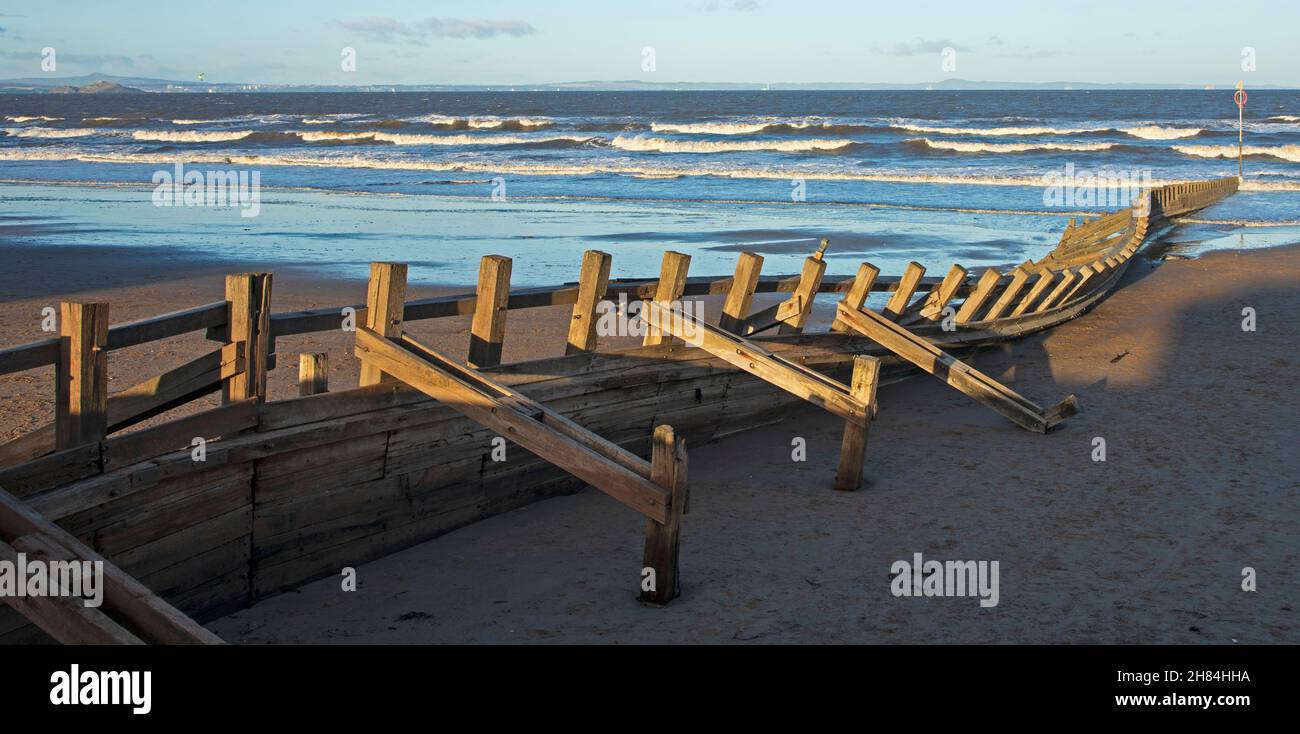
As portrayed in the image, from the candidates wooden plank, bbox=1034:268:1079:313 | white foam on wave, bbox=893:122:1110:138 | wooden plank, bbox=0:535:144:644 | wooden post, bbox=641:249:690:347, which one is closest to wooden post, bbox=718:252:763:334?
wooden post, bbox=641:249:690:347

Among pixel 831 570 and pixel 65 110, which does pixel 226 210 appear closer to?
pixel 831 570

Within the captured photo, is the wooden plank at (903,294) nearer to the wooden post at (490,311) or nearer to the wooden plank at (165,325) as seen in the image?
the wooden post at (490,311)

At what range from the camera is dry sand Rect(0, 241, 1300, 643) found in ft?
17.6

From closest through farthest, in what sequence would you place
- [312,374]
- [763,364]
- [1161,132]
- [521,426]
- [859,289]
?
[521,426]
[312,374]
[763,364]
[859,289]
[1161,132]

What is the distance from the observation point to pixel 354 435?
573cm

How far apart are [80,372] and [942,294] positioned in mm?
7583

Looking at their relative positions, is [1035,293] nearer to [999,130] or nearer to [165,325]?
[165,325]

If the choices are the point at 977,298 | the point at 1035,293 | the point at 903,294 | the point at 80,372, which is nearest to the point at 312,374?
the point at 80,372

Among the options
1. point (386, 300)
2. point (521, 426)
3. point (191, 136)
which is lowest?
point (521, 426)

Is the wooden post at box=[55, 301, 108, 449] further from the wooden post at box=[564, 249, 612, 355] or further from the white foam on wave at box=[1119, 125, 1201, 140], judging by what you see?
the white foam on wave at box=[1119, 125, 1201, 140]

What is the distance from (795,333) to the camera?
350 inches

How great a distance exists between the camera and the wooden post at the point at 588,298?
22.1 feet

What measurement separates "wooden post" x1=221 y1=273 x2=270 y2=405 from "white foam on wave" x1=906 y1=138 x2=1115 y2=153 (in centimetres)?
4511
